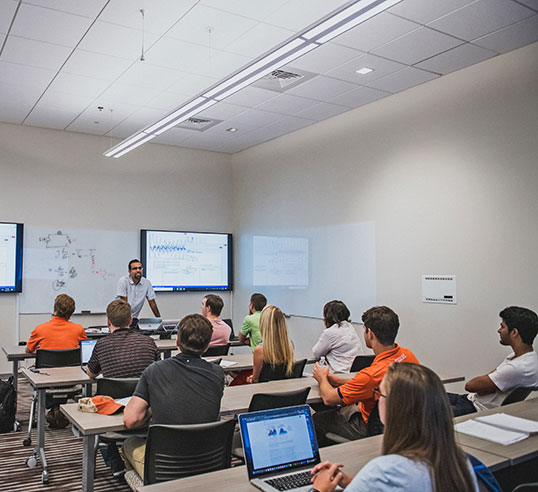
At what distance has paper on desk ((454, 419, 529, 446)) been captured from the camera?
2.30m

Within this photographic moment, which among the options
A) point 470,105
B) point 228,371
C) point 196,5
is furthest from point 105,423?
point 470,105

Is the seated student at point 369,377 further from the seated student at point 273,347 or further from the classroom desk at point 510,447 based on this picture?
the seated student at point 273,347

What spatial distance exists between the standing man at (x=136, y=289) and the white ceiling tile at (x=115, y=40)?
3084 mm


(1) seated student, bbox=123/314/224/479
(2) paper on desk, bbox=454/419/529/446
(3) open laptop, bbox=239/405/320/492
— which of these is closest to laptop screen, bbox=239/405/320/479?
(3) open laptop, bbox=239/405/320/492

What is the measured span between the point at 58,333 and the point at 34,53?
2535 millimetres

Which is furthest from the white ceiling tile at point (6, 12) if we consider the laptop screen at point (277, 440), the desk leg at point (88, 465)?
the laptop screen at point (277, 440)

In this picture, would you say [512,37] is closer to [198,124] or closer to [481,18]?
[481,18]

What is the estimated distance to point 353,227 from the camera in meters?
6.50

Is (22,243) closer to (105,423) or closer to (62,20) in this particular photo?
(62,20)

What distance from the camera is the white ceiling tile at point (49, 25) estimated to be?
159 inches

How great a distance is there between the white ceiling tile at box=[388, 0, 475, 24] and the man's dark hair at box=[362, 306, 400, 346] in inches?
91.1

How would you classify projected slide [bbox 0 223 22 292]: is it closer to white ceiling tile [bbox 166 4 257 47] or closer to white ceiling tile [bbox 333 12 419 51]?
white ceiling tile [bbox 166 4 257 47]

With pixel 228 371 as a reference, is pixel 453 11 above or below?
above

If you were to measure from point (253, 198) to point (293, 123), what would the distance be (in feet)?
5.54
